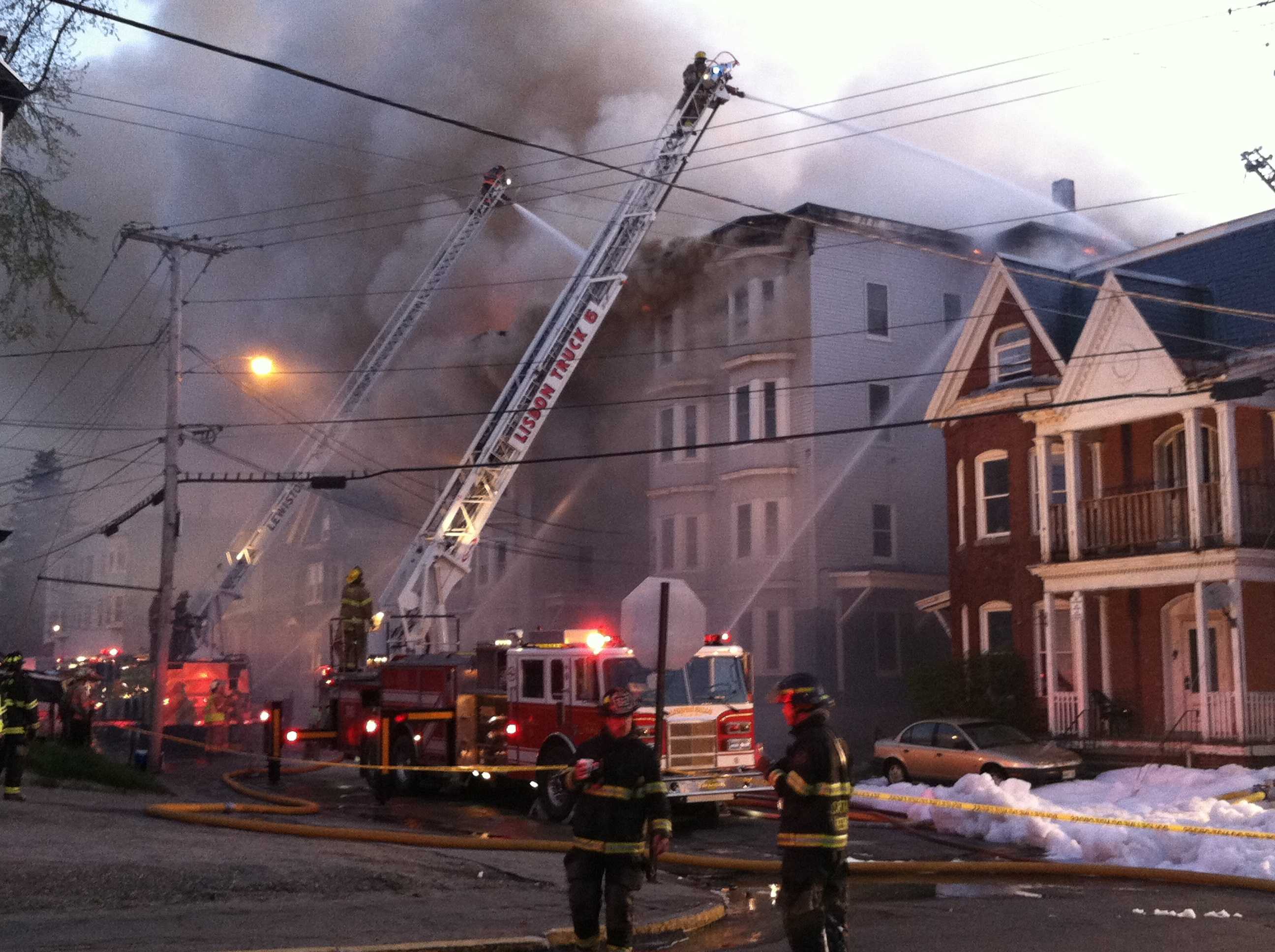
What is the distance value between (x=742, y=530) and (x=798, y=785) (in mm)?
A: 24220

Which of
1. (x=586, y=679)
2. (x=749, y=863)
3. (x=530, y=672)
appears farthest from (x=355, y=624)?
(x=749, y=863)

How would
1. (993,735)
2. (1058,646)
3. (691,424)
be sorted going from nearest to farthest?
(993,735), (1058,646), (691,424)

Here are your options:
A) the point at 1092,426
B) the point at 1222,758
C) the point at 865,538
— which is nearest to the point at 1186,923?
the point at 1222,758

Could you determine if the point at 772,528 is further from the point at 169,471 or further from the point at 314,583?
the point at 314,583

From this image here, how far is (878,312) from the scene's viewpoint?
3122 centimetres

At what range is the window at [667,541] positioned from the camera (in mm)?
32250

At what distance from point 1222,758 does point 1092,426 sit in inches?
217

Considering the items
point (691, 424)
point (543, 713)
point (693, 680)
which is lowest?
point (543, 713)

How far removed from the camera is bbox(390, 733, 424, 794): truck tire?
60.1 ft

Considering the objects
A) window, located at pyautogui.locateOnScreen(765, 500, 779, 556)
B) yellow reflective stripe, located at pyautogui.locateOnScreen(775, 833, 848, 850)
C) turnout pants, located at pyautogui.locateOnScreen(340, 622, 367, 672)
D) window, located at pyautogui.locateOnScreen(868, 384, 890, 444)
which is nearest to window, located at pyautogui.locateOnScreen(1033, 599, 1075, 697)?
window, located at pyautogui.locateOnScreen(765, 500, 779, 556)

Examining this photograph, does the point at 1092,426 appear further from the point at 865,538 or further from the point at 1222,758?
the point at 865,538

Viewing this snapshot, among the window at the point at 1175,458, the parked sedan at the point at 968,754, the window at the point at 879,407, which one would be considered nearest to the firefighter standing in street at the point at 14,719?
the parked sedan at the point at 968,754

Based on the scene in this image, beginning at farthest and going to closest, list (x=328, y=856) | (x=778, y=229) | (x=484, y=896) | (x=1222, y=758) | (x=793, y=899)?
(x=778, y=229) → (x=1222, y=758) → (x=328, y=856) → (x=484, y=896) → (x=793, y=899)

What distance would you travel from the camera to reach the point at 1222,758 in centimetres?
1933
